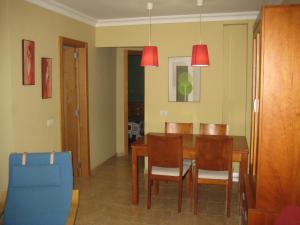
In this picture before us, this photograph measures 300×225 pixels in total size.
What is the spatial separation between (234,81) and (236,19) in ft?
3.11

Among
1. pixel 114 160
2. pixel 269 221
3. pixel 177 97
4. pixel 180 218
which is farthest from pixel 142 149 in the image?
pixel 114 160

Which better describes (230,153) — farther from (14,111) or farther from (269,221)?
(14,111)

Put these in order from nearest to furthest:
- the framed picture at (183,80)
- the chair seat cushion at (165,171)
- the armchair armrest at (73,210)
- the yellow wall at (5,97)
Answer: the armchair armrest at (73,210) < the yellow wall at (5,97) < the chair seat cushion at (165,171) < the framed picture at (183,80)

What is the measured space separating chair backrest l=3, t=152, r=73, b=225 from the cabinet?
147 centimetres

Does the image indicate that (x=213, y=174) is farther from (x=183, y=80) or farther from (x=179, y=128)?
(x=183, y=80)

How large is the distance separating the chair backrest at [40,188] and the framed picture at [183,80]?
9.73 ft

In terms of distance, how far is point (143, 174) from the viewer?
5.47m

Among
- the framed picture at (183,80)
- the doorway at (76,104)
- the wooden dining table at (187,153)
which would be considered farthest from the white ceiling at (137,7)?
the wooden dining table at (187,153)

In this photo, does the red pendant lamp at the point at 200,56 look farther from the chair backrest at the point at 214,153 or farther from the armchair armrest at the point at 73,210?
the armchair armrest at the point at 73,210

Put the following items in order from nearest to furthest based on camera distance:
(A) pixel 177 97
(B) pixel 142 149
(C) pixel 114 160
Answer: (B) pixel 142 149, (A) pixel 177 97, (C) pixel 114 160

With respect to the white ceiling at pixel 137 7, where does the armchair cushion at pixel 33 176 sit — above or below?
below

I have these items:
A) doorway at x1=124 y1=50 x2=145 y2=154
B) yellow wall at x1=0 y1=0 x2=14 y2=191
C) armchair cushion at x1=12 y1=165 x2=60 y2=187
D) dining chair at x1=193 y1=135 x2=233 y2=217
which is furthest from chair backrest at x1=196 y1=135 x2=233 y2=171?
doorway at x1=124 y1=50 x2=145 y2=154

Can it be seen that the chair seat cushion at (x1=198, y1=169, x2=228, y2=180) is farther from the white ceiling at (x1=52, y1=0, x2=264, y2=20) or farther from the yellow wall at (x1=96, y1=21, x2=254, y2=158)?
the white ceiling at (x1=52, y1=0, x2=264, y2=20)

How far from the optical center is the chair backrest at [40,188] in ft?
8.34
